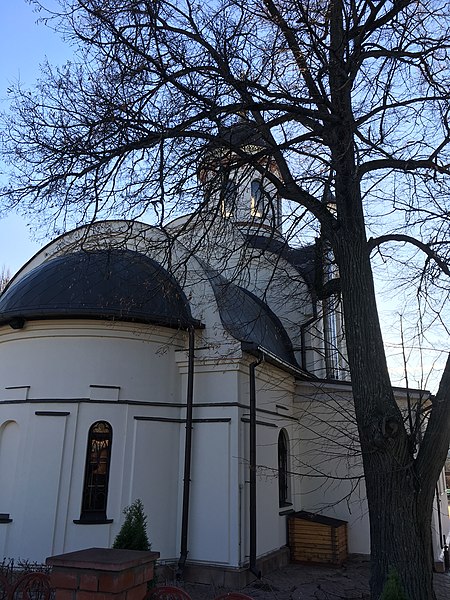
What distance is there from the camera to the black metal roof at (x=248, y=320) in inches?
371

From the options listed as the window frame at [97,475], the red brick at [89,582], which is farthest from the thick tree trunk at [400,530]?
the window frame at [97,475]

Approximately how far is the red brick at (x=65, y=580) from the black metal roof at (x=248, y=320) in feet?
17.0

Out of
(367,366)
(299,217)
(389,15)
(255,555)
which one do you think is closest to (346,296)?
(367,366)

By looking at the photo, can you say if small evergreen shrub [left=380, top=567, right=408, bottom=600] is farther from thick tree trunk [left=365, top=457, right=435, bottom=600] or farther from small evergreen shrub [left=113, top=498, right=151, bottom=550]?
small evergreen shrub [left=113, top=498, right=151, bottom=550]

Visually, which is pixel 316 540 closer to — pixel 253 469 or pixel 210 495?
pixel 253 469

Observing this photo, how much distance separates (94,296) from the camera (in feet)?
29.4

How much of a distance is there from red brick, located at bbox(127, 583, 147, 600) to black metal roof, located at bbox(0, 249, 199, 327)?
16.9 ft

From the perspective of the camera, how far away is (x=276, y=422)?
426 inches

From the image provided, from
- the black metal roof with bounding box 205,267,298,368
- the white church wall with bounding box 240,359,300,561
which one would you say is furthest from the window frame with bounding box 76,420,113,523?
the black metal roof with bounding box 205,267,298,368

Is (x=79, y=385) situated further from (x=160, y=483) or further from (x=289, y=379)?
(x=289, y=379)

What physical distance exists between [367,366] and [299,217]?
2343 millimetres

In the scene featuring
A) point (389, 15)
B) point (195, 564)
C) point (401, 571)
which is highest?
point (389, 15)

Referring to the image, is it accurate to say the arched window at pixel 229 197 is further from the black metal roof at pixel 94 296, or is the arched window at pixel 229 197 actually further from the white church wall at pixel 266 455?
the white church wall at pixel 266 455

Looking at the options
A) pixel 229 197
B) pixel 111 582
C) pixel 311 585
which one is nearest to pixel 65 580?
pixel 111 582
